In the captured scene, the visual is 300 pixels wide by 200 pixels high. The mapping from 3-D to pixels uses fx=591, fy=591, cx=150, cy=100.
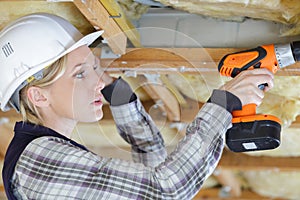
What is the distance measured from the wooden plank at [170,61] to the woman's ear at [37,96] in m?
0.38

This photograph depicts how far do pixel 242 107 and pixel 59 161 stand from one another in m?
0.58

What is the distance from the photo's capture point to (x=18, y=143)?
6.16 feet

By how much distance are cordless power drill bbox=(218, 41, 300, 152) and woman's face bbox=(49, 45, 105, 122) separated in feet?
1.42

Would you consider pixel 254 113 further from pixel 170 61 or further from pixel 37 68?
pixel 37 68

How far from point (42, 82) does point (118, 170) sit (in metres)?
0.41

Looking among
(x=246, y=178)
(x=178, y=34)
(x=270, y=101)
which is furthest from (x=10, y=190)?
(x=246, y=178)

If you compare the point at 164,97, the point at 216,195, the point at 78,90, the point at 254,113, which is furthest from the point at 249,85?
the point at 216,195

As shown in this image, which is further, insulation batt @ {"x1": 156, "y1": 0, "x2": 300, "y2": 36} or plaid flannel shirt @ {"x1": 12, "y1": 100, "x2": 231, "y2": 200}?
insulation batt @ {"x1": 156, "y1": 0, "x2": 300, "y2": 36}

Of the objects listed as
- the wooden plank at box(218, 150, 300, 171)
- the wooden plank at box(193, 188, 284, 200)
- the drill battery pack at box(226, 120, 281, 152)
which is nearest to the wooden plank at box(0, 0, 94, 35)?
the drill battery pack at box(226, 120, 281, 152)

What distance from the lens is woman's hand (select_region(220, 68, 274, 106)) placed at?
71.4 inches

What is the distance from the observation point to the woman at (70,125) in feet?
5.69

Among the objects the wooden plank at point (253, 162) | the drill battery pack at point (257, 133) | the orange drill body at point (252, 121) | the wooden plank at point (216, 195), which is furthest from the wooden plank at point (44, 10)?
the wooden plank at point (216, 195)

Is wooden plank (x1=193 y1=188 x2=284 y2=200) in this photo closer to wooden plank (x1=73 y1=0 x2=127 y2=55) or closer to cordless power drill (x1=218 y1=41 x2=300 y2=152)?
wooden plank (x1=73 y1=0 x2=127 y2=55)

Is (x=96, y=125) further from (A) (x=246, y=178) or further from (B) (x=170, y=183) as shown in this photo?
(A) (x=246, y=178)
